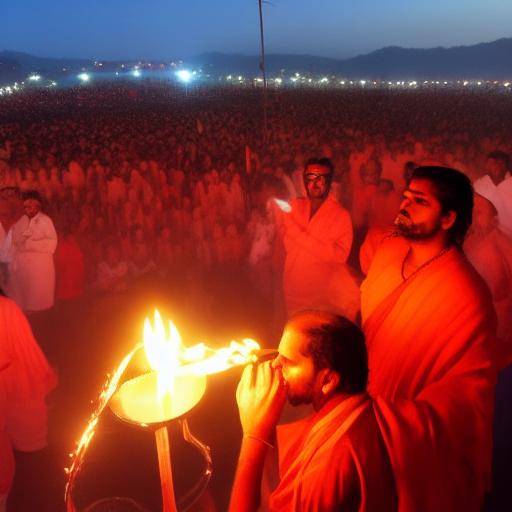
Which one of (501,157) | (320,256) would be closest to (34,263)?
(320,256)

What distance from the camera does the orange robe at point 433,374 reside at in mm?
1691

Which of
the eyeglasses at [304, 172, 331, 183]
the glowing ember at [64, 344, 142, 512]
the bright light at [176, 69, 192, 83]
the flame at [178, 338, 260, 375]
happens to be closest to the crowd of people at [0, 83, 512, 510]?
the eyeglasses at [304, 172, 331, 183]

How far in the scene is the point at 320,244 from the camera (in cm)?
429

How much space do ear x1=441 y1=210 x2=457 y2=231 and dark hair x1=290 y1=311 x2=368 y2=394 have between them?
114cm

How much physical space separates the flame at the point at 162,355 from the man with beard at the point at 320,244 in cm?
276

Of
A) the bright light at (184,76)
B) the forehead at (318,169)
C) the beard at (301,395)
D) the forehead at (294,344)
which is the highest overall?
the bright light at (184,76)

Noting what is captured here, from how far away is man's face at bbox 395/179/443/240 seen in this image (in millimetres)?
2525

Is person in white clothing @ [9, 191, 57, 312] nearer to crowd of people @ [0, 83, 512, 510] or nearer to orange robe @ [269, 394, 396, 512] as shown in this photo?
crowd of people @ [0, 83, 512, 510]

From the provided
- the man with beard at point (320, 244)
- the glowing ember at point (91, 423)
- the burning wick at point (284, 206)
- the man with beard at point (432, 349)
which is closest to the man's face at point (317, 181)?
the man with beard at point (320, 244)

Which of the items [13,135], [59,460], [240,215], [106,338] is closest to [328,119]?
[13,135]

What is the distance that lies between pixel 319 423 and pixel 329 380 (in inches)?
5.0

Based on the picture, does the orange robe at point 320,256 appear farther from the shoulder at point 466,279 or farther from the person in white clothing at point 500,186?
the person in white clothing at point 500,186

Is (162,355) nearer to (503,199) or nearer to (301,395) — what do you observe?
(301,395)

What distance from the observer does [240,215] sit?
25.0ft
